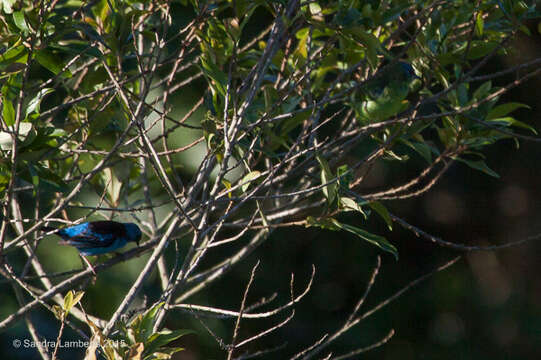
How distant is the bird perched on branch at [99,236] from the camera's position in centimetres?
392

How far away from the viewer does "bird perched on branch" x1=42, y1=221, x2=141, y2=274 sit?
3.92 meters

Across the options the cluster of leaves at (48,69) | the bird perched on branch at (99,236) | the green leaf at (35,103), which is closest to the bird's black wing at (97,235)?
the bird perched on branch at (99,236)

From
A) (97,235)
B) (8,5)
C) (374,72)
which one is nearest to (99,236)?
(97,235)

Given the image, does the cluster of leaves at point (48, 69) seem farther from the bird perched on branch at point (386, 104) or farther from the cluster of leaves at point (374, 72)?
the bird perched on branch at point (386, 104)

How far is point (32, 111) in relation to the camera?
2.61 metres

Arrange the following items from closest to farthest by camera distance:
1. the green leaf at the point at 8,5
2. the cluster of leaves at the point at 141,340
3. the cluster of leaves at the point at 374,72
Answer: the cluster of leaves at the point at 141,340 < the green leaf at the point at 8,5 < the cluster of leaves at the point at 374,72

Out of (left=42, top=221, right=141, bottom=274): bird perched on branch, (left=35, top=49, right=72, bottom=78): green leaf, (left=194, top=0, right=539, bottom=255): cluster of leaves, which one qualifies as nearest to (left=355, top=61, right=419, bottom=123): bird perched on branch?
(left=194, top=0, right=539, bottom=255): cluster of leaves

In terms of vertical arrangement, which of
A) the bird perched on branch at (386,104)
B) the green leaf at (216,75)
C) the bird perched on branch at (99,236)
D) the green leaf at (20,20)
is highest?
the green leaf at (20,20)

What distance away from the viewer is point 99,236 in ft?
13.1

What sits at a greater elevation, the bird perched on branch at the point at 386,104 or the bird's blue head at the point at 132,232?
the bird perched on branch at the point at 386,104

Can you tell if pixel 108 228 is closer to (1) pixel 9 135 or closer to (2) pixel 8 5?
(1) pixel 9 135

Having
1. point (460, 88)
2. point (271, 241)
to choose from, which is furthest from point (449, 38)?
point (271, 241)

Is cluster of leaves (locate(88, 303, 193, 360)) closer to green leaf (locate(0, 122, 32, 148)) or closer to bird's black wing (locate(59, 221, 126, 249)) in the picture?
green leaf (locate(0, 122, 32, 148))

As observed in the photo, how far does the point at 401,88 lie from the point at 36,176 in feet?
4.59
